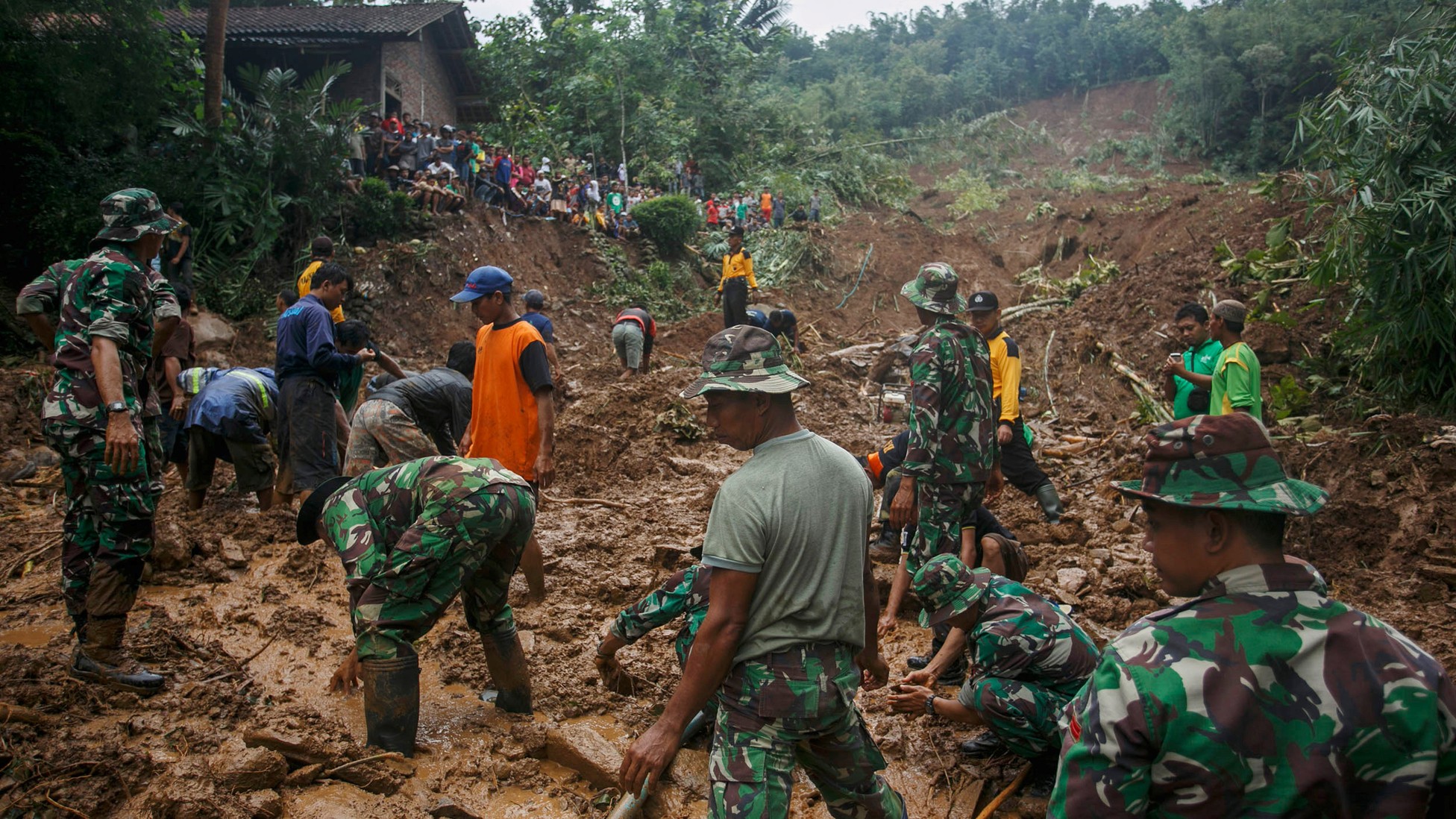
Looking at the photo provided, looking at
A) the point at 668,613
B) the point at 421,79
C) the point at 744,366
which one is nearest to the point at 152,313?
the point at 668,613

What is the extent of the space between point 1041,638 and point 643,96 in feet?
76.3

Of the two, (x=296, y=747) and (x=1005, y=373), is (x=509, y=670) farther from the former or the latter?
(x=1005, y=373)

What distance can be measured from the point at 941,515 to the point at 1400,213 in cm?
520

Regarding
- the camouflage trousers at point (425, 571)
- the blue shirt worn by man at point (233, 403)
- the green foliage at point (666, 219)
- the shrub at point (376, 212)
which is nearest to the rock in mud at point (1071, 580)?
the camouflage trousers at point (425, 571)

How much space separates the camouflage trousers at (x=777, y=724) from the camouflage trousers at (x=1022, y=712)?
39.5 inches

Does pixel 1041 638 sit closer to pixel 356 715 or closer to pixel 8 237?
pixel 356 715

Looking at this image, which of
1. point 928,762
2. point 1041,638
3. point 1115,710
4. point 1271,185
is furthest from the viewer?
point 1271,185

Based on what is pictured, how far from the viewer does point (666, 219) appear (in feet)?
62.1

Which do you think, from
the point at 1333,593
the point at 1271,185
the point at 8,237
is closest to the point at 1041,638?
the point at 1333,593

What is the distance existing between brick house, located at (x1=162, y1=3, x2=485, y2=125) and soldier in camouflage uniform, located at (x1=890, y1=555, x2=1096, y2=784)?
1550 centimetres

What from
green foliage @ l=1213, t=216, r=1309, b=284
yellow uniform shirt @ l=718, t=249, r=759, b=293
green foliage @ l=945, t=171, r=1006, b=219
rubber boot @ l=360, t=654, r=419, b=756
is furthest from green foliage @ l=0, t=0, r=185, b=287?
green foliage @ l=945, t=171, r=1006, b=219

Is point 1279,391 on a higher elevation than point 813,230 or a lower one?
lower

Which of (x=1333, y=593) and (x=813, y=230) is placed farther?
(x=813, y=230)

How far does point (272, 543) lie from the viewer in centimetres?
591
